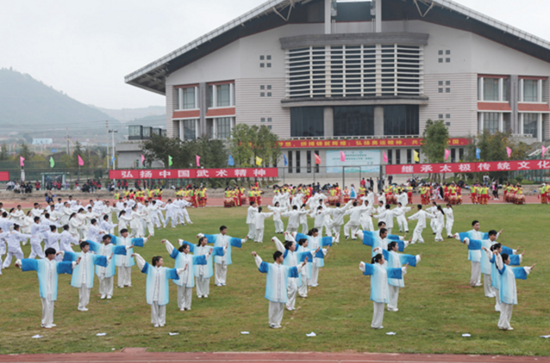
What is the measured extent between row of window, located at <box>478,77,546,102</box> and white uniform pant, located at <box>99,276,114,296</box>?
59.8 metres

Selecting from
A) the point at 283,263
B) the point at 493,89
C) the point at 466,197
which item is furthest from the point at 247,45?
the point at 283,263

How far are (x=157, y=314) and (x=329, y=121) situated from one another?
5547 cm

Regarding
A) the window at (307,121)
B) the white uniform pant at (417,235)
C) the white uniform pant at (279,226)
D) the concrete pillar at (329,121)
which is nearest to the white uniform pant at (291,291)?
the white uniform pant at (417,235)

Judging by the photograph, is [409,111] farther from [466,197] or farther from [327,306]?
[327,306]

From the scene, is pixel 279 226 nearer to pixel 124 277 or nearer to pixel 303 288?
pixel 124 277

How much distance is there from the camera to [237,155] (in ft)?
172

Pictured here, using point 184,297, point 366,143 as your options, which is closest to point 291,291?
point 184,297

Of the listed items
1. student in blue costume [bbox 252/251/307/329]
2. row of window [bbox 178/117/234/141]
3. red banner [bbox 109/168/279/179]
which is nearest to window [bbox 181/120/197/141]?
row of window [bbox 178/117/234/141]

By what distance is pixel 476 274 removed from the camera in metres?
13.5

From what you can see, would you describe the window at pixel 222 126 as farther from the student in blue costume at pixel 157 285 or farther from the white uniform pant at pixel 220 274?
the student in blue costume at pixel 157 285

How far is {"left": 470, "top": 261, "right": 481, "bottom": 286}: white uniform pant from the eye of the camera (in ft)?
43.9

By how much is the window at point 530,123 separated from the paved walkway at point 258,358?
212ft

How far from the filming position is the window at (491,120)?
64.9 m

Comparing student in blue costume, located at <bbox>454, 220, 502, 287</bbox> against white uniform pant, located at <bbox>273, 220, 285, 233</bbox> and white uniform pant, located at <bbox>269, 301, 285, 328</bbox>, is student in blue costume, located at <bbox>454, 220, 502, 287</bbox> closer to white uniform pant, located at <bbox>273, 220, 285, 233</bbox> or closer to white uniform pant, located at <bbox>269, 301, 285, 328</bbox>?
white uniform pant, located at <bbox>269, 301, 285, 328</bbox>
